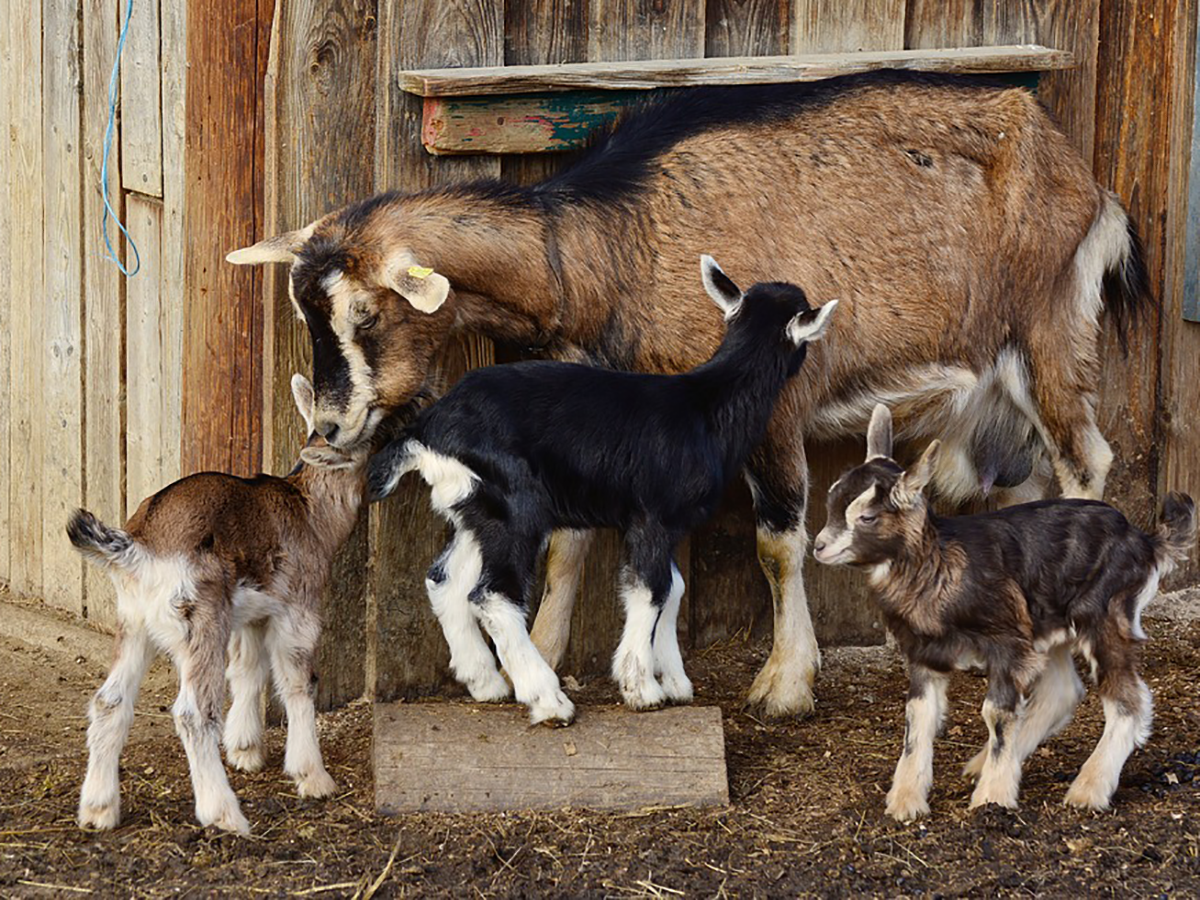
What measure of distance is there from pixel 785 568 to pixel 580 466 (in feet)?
3.92

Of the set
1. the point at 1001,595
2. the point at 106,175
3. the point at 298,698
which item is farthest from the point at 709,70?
the point at 298,698

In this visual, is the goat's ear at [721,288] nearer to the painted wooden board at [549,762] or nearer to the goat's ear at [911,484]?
the goat's ear at [911,484]

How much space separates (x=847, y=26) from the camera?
658cm

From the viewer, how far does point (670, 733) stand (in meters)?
5.51

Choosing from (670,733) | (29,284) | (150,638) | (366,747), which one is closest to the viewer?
(150,638)

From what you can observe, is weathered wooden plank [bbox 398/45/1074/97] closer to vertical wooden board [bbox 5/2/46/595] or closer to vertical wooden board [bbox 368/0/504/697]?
vertical wooden board [bbox 368/0/504/697]

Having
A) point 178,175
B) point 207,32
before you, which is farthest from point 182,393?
point 207,32

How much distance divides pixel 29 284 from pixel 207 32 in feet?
6.36

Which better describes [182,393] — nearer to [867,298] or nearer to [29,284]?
[29,284]

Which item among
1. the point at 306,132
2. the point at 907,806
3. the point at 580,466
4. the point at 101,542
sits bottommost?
the point at 907,806

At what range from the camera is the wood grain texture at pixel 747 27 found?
21.1ft

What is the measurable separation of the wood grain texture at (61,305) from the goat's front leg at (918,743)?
3.54m

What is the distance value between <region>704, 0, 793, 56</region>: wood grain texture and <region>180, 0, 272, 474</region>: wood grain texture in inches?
60.9

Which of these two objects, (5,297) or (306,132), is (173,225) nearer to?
(306,132)
